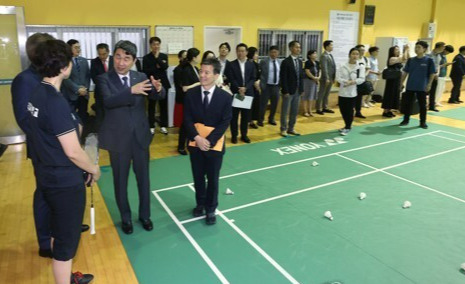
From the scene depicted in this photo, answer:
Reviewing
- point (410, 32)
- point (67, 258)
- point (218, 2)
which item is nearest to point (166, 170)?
point (67, 258)

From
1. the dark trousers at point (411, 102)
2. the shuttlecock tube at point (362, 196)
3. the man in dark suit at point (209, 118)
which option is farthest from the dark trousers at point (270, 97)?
the man in dark suit at point (209, 118)

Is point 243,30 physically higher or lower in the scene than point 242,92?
higher

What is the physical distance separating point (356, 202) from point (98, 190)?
3177 mm

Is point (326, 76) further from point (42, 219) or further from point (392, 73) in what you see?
point (42, 219)

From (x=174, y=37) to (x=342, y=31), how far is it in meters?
5.16

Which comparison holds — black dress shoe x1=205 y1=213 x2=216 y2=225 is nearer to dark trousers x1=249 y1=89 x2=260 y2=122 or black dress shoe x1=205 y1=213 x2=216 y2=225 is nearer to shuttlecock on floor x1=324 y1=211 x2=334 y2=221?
shuttlecock on floor x1=324 y1=211 x2=334 y2=221

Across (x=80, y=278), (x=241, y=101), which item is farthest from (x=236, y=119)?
(x=80, y=278)

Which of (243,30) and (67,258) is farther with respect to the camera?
(243,30)

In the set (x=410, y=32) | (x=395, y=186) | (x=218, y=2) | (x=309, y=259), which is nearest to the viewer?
(x=309, y=259)

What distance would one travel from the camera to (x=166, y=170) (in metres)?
5.53

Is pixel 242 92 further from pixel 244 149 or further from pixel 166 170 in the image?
pixel 166 170

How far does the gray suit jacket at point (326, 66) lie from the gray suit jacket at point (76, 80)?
5.40 metres

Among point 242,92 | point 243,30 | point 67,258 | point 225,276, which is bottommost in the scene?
point 225,276

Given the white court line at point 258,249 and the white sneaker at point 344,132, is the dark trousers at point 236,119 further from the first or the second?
the white court line at point 258,249
